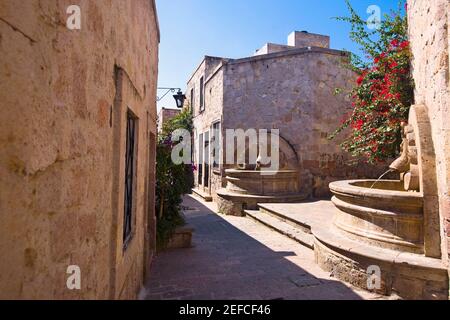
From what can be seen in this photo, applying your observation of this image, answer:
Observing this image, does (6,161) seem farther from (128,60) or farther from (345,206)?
(345,206)

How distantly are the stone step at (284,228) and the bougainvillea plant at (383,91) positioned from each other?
7.75 feet

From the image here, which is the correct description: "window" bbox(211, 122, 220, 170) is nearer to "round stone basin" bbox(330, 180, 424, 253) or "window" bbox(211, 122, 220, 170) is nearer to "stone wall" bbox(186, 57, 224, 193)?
"stone wall" bbox(186, 57, 224, 193)

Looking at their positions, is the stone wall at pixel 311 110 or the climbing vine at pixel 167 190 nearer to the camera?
the climbing vine at pixel 167 190

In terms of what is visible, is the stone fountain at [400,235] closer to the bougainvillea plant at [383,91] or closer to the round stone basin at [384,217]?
the round stone basin at [384,217]

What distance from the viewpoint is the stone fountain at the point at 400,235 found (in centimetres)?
315

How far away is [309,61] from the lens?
414 inches

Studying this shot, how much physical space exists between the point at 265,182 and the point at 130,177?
22.0 feet

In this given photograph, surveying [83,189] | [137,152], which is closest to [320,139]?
[137,152]

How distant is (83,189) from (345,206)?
3737 mm

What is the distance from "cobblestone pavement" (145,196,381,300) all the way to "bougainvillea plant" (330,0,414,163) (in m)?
2.89

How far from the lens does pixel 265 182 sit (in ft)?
30.1

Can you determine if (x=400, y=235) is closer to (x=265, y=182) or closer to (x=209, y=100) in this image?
(x=265, y=182)

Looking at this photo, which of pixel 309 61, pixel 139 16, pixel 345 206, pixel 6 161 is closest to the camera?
pixel 6 161

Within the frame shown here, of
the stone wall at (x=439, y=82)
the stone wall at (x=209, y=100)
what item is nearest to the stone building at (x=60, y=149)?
the stone wall at (x=439, y=82)
